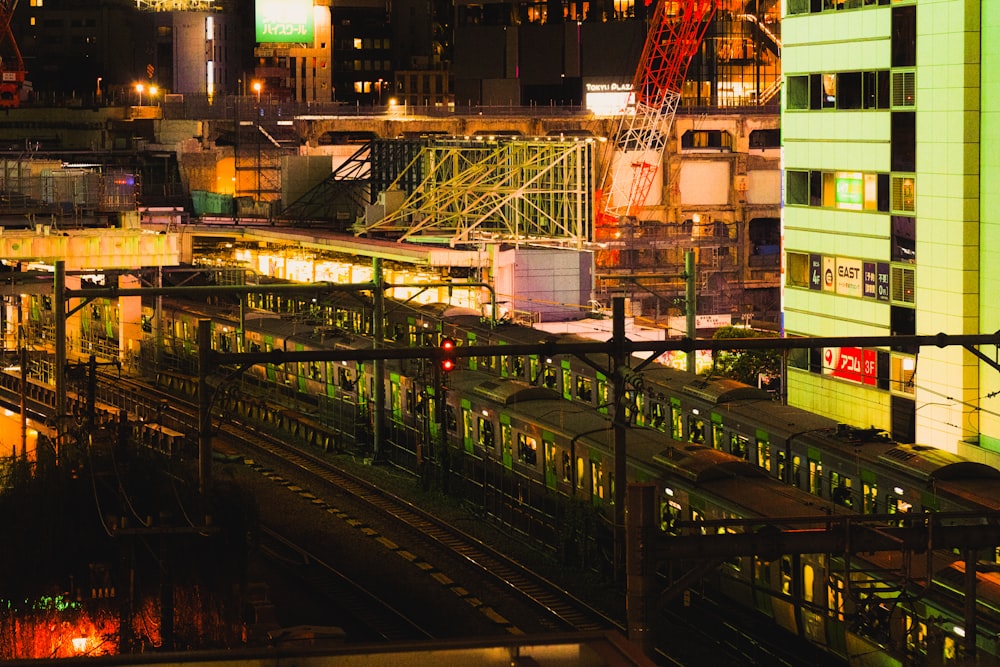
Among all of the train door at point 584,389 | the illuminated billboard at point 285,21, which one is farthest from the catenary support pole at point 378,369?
the illuminated billboard at point 285,21

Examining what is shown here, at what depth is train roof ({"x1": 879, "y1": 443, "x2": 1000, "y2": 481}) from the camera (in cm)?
1984

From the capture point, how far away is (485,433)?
28375 millimetres

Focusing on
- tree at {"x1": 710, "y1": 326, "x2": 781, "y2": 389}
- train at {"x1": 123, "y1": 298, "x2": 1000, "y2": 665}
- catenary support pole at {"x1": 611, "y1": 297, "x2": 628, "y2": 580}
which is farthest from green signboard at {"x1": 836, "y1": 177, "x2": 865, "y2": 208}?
catenary support pole at {"x1": 611, "y1": 297, "x2": 628, "y2": 580}

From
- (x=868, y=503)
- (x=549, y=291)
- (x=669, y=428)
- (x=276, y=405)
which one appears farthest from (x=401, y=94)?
(x=868, y=503)

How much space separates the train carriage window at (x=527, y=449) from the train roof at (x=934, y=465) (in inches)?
256

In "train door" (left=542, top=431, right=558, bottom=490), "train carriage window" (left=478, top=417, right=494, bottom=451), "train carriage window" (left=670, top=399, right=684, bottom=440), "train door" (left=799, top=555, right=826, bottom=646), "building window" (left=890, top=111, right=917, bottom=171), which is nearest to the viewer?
"train door" (left=799, top=555, right=826, bottom=646)

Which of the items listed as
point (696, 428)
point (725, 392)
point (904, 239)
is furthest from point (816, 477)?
point (904, 239)

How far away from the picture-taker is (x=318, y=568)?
23703 millimetres

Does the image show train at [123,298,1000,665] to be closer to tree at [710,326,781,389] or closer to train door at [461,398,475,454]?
train door at [461,398,475,454]

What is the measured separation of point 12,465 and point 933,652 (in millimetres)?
11254

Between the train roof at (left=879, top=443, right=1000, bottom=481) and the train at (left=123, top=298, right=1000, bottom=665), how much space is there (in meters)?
0.03

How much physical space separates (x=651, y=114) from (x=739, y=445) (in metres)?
44.6

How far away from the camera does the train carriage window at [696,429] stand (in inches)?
1049

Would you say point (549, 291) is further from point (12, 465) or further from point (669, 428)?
point (12, 465)
